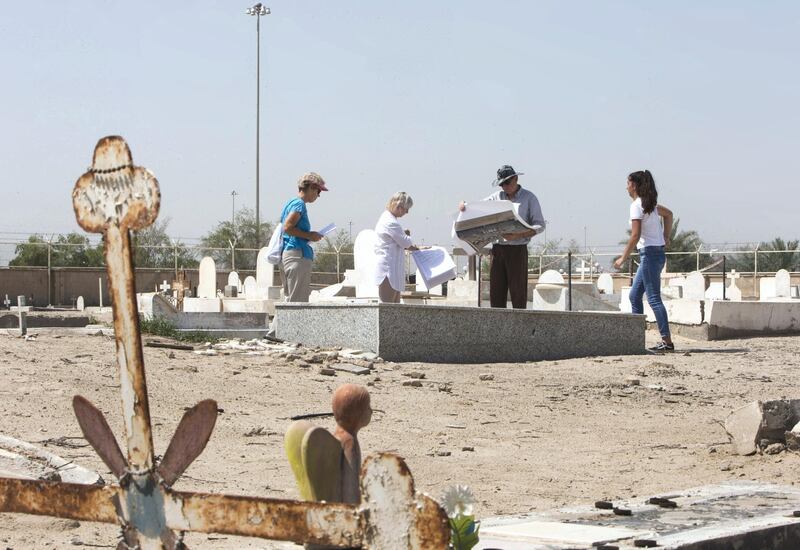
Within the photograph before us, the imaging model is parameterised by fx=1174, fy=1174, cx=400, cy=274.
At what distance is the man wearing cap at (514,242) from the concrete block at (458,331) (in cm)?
34

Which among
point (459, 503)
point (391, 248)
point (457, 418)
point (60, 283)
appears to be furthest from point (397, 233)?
point (60, 283)

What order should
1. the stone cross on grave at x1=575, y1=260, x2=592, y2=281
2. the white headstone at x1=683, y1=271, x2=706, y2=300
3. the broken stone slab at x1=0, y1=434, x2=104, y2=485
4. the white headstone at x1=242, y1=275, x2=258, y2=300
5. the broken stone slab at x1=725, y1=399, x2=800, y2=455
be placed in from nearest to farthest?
the broken stone slab at x1=0, y1=434, x2=104, y2=485 < the broken stone slab at x1=725, y1=399, x2=800, y2=455 < the white headstone at x1=242, y1=275, x2=258, y2=300 < the white headstone at x1=683, y1=271, x2=706, y2=300 < the stone cross on grave at x1=575, y1=260, x2=592, y2=281

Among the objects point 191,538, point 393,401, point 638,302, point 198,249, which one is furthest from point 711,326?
point 198,249

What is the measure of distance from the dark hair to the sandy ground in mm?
1564

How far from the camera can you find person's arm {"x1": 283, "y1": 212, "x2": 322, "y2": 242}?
34.9 feet

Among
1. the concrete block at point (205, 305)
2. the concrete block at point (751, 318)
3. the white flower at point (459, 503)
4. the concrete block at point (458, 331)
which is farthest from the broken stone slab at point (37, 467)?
the concrete block at point (205, 305)

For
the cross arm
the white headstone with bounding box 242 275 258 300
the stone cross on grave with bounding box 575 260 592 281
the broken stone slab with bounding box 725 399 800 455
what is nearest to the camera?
the cross arm

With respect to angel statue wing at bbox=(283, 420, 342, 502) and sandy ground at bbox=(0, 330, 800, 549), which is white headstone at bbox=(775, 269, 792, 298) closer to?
sandy ground at bbox=(0, 330, 800, 549)

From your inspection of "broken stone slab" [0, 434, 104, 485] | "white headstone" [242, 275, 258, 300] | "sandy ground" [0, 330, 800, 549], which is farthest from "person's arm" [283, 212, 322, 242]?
"white headstone" [242, 275, 258, 300]

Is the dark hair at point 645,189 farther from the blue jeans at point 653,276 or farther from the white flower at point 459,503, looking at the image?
the white flower at point 459,503

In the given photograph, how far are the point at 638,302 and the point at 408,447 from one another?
248 inches

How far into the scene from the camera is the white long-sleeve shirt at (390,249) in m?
11.2

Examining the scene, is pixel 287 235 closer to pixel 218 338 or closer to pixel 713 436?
pixel 218 338

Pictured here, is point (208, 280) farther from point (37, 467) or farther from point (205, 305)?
point (37, 467)
